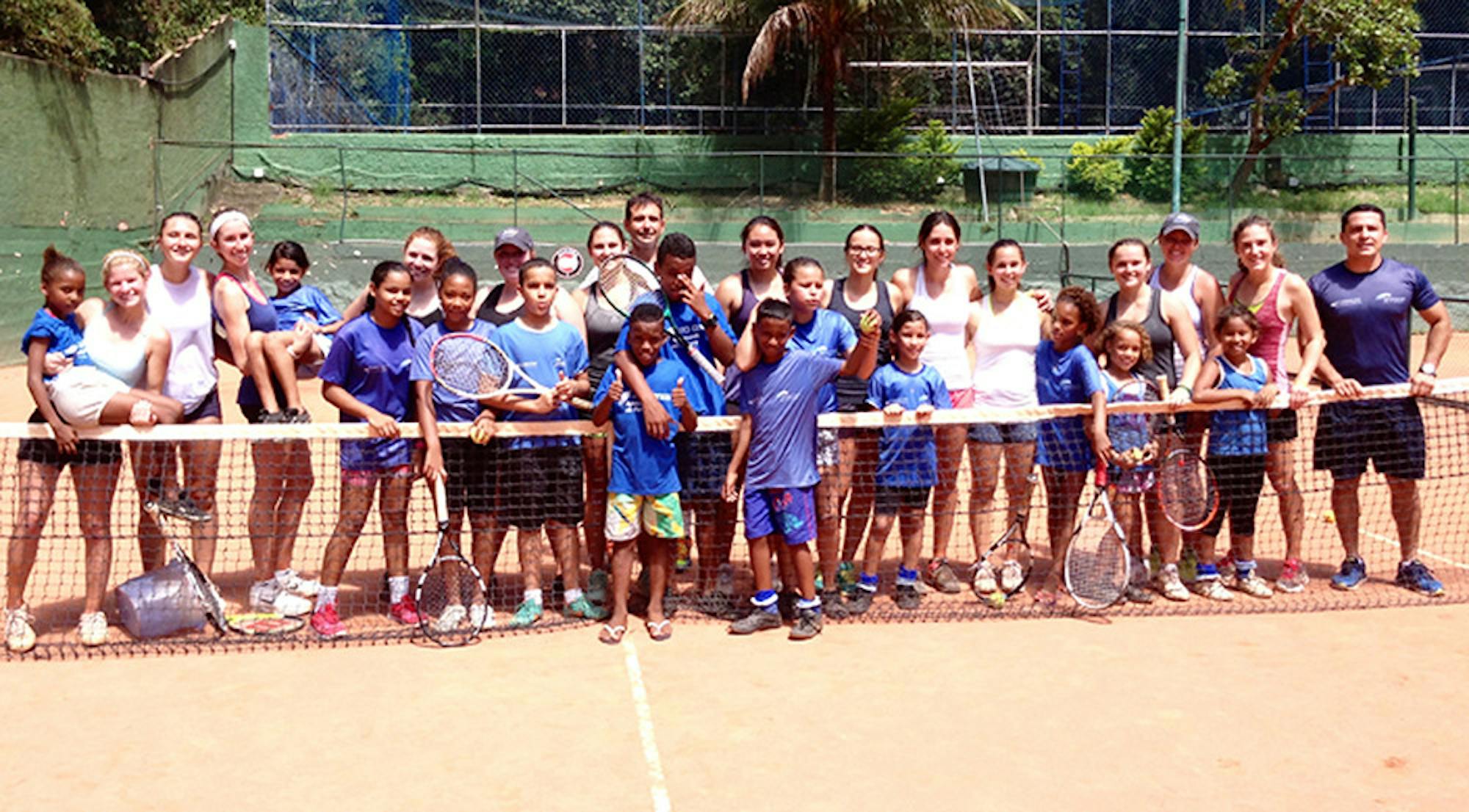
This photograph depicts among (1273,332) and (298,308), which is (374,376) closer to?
(298,308)

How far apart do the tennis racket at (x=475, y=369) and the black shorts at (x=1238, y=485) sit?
329 cm

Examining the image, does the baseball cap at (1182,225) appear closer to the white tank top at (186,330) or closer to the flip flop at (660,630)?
the flip flop at (660,630)

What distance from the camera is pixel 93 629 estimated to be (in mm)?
5984

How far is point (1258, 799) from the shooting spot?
14.3 ft

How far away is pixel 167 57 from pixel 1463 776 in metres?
24.6

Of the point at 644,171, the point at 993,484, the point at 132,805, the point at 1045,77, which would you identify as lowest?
the point at 132,805

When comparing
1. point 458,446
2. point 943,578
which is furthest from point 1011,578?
point 458,446

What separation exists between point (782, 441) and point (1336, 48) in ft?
87.4

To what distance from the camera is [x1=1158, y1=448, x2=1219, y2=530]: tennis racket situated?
6531 mm

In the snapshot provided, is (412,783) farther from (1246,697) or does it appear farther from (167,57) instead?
(167,57)

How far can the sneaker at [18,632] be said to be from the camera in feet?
19.2

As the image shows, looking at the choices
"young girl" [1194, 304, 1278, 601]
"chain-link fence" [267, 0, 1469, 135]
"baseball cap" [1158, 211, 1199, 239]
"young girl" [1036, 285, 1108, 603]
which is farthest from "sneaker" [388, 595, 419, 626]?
"chain-link fence" [267, 0, 1469, 135]

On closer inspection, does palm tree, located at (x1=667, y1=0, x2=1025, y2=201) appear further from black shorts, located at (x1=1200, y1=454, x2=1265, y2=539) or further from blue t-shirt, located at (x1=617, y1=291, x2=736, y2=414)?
blue t-shirt, located at (x1=617, y1=291, x2=736, y2=414)

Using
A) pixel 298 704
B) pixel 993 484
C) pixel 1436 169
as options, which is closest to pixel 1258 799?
pixel 993 484
